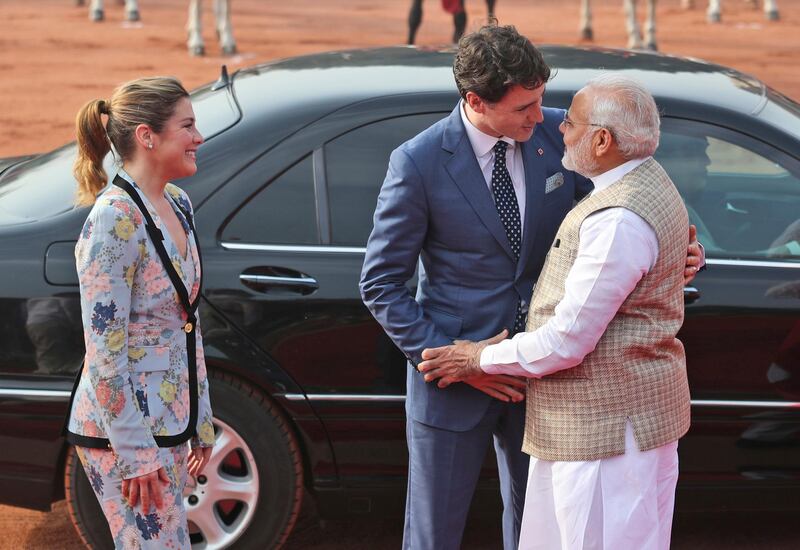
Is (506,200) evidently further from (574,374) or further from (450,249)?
(574,374)

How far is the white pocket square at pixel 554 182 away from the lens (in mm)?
3076

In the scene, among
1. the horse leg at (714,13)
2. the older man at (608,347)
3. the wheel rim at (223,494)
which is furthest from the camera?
the horse leg at (714,13)

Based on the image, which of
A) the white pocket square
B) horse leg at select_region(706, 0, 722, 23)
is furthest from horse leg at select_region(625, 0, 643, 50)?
the white pocket square

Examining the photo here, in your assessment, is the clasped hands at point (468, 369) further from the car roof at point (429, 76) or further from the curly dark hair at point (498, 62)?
the car roof at point (429, 76)

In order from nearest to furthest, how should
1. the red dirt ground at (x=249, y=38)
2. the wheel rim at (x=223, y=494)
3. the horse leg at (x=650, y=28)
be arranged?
the wheel rim at (x=223, y=494), the red dirt ground at (x=249, y=38), the horse leg at (x=650, y=28)

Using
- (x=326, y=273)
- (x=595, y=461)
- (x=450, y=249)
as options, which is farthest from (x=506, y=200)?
(x=326, y=273)

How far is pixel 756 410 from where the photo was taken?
3824 millimetres

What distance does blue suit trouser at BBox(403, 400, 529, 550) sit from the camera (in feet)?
10.3

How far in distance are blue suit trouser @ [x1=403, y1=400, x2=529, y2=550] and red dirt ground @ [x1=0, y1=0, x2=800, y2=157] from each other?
942 cm

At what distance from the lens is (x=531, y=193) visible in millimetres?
3039

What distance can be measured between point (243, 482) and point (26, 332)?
84 cm

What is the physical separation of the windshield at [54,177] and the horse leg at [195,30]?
14.8m

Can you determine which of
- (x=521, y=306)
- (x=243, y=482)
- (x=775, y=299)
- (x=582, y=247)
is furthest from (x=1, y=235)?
(x=775, y=299)

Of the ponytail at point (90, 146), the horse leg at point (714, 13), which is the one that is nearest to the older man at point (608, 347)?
the ponytail at point (90, 146)
